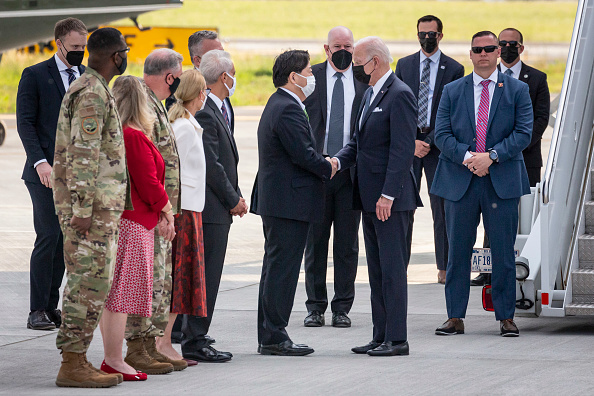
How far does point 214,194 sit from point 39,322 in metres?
1.72

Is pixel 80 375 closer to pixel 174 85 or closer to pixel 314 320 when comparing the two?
pixel 174 85

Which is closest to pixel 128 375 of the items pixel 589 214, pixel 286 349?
pixel 286 349

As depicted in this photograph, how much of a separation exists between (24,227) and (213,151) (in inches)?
233

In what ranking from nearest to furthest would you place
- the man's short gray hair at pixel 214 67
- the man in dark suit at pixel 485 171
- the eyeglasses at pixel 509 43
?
the man's short gray hair at pixel 214 67
the man in dark suit at pixel 485 171
the eyeglasses at pixel 509 43

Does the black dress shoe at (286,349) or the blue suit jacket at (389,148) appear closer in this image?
the blue suit jacket at (389,148)

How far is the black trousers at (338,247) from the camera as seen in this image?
6.97 meters

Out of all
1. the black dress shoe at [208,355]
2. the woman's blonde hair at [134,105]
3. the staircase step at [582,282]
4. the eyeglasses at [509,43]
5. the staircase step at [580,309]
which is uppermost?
the eyeglasses at [509,43]

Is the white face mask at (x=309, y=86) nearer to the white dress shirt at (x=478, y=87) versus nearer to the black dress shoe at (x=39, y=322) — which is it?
the white dress shirt at (x=478, y=87)

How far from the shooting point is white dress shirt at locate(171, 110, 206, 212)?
5.49 meters

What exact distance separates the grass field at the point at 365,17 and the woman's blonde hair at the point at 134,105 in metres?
45.5

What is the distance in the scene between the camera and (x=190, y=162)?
551cm

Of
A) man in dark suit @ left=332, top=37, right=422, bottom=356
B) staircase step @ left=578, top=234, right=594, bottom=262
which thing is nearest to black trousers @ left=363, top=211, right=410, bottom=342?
man in dark suit @ left=332, top=37, right=422, bottom=356

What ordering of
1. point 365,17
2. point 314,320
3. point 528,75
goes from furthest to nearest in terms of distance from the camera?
point 365,17, point 528,75, point 314,320

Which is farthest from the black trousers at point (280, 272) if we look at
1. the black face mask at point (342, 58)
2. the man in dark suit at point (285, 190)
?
the black face mask at point (342, 58)
